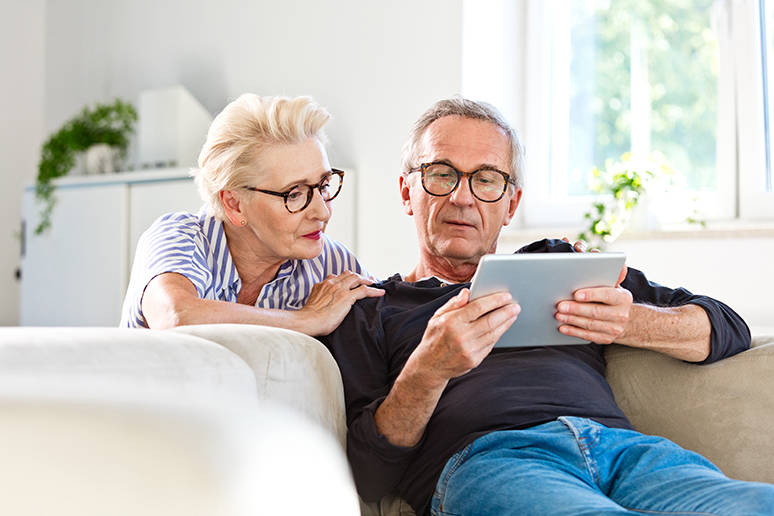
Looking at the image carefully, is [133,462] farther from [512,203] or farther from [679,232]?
[679,232]

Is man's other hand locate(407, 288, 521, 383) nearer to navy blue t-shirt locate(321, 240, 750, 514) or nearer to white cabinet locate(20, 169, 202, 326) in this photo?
navy blue t-shirt locate(321, 240, 750, 514)

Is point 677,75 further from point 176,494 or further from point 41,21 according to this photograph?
point 41,21

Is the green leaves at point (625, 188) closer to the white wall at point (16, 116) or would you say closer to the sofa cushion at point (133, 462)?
the sofa cushion at point (133, 462)

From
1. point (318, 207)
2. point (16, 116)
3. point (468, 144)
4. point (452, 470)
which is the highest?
point (16, 116)

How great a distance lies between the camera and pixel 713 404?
1211mm

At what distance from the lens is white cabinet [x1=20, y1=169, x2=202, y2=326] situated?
10.0ft

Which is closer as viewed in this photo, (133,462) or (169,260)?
(133,462)

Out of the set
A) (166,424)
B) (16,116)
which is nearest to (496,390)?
(166,424)

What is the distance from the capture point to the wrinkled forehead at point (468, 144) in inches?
59.9

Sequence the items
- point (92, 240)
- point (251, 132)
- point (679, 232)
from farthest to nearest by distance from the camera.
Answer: point (92, 240) < point (679, 232) < point (251, 132)

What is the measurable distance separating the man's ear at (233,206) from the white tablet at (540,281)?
73cm

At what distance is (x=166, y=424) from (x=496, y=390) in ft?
2.01

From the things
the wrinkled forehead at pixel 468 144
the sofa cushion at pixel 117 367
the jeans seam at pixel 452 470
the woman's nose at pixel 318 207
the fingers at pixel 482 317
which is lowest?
the jeans seam at pixel 452 470

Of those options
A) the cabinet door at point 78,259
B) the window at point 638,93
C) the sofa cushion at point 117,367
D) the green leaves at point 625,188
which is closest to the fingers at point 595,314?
the sofa cushion at point 117,367
